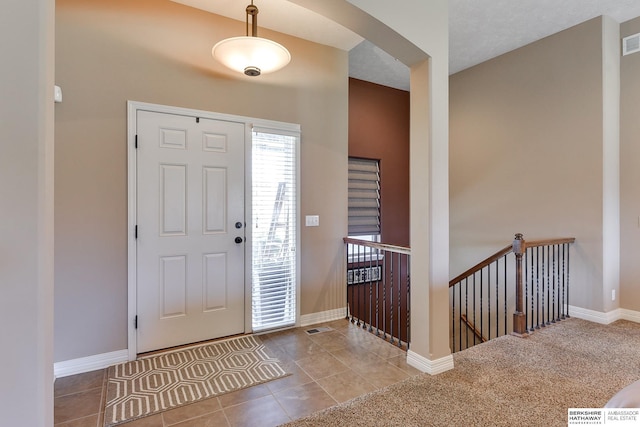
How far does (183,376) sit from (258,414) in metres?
0.78

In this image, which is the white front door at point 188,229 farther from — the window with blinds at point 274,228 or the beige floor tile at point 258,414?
the beige floor tile at point 258,414

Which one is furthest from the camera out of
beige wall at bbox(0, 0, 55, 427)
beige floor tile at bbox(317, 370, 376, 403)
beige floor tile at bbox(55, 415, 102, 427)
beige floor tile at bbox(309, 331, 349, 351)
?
beige floor tile at bbox(309, 331, 349, 351)

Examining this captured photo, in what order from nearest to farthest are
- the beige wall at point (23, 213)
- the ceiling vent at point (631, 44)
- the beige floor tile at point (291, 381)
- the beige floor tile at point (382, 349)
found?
the beige wall at point (23, 213) → the beige floor tile at point (291, 381) → the beige floor tile at point (382, 349) → the ceiling vent at point (631, 44)

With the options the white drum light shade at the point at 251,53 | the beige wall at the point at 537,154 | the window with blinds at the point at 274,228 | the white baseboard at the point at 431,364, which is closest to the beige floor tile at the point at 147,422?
the window with blinds at the point at 274,228

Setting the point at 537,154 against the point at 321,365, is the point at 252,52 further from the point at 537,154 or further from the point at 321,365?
the point at 537,154

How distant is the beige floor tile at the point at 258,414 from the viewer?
1930 millimetres

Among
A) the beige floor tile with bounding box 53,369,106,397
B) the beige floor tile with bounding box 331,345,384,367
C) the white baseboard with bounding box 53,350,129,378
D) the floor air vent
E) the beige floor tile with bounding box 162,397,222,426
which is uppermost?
the white baseboard with bounding box 53,350,129,378

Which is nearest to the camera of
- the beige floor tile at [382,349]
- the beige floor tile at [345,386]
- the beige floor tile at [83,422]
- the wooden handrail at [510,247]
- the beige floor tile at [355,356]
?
the beige floor tile at [83,422]

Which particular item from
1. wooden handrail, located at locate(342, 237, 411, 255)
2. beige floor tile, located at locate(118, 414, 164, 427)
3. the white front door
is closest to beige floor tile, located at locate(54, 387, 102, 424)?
beige floor tile, located at locate(118, 414, 164, 427)

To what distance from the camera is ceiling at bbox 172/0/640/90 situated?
3023 millimetres

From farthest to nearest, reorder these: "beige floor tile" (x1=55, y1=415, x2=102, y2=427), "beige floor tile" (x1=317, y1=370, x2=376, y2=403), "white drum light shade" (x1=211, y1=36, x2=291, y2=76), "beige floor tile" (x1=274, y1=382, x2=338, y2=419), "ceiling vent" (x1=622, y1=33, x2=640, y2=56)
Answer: "ceiling vent" (x1=622, y1=33, x2=640, y2=56) < "white drum light shade" (x1=211, y1=36, x2=291, y2=76) < "beige floor tile" (x1=317, y1=370, x2=376, y2=403) < "beige floor tile" (x1=274, y1=382, x2=338, y2=419) < "beige floor tile" (x1=55, y1=415, x2=102, y2=427)

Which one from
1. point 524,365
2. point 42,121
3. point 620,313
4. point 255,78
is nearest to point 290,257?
point 255,78

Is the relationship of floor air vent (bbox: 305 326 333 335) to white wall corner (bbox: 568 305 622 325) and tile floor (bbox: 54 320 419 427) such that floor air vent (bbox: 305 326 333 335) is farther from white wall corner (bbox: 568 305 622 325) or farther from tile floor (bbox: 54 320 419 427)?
white wall corner (bbox: 568 305 622 325)

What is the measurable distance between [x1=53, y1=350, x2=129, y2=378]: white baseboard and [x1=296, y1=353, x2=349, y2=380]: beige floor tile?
4.84 ft
